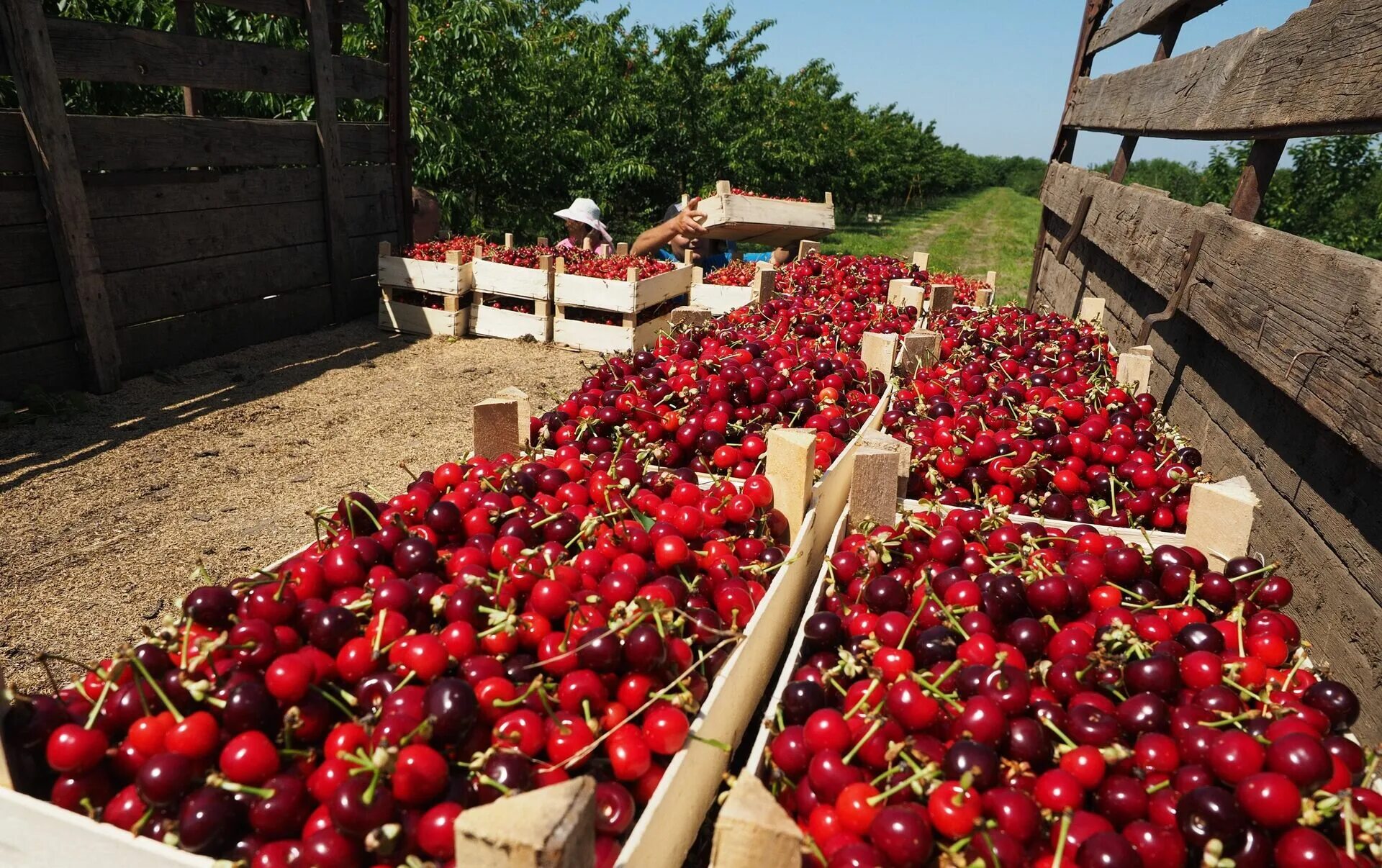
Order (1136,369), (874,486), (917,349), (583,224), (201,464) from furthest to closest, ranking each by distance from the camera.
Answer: (583,224) → (201,464) → (917,349) → (1136,369) → (874,486)

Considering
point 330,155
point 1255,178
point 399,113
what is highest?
point 1255,178

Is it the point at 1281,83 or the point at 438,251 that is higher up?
the point at 1281,83

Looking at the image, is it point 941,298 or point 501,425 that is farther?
point 941,298

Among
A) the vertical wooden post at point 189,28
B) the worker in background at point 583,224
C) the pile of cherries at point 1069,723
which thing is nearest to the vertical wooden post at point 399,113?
the worker in background at point 583,224

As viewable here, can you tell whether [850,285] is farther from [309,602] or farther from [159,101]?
[159,101]

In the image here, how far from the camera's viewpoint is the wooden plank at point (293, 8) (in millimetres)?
7020

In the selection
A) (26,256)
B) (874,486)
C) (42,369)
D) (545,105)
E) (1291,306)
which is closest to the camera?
(1291,306)

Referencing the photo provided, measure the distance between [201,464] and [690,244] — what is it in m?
6.02

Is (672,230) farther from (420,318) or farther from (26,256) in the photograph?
(26,256)

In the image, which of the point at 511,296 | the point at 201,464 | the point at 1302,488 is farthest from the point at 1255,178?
the point at 511,296

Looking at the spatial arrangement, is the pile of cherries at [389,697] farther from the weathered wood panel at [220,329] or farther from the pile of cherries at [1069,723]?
the weathered wood panel at [220,329]

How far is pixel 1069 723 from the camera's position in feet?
5.14

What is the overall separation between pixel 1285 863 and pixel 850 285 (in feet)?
18.2

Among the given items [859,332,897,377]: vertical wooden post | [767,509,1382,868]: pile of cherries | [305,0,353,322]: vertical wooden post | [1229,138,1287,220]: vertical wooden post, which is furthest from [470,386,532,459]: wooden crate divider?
[305,0,353,322]: vertical wooden post
